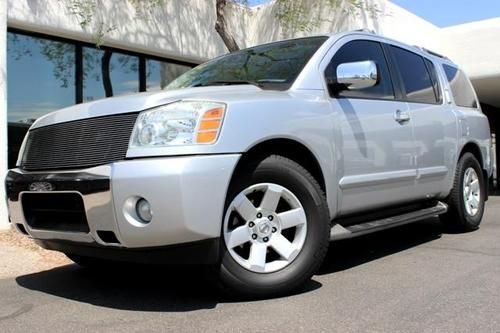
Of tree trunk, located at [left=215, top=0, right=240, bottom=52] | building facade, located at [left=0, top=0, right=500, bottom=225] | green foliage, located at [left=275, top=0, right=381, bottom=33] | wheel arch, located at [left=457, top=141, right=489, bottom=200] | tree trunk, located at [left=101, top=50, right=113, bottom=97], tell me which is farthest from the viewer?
green foliage, located at [left=275, top=0, right=381, bottom=33]

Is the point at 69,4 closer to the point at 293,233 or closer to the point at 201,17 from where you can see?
the point at 201,17

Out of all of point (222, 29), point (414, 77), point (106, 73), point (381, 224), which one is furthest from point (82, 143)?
point (106, 73)

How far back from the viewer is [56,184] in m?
3.84

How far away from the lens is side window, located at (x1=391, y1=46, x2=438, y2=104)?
225 inches

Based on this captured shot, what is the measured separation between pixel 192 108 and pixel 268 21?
8.74 metres

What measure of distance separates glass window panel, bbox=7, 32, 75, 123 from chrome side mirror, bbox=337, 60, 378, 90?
5773 millimetres

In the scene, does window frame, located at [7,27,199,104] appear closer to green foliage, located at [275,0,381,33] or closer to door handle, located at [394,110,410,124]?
green foliage, located at [275,0,381,33]

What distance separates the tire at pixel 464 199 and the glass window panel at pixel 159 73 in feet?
19.0

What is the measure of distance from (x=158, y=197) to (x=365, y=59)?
2670 mm

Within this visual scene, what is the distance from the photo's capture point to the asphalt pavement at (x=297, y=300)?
11.4ft

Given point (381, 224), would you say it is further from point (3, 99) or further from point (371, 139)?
point (3, 99)

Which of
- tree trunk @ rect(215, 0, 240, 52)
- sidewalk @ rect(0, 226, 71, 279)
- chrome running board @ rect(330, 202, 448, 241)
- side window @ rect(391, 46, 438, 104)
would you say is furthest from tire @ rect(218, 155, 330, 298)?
tree trunk @ rect(215, 0, 240, 52)

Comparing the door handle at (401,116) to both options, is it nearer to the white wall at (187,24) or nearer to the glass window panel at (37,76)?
the white wall at (187,24)

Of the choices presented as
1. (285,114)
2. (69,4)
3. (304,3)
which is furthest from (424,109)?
(304,3)
